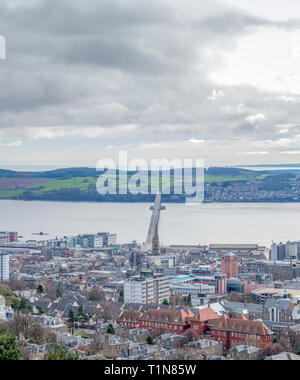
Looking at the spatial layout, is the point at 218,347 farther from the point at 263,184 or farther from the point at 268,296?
the point at 263,184

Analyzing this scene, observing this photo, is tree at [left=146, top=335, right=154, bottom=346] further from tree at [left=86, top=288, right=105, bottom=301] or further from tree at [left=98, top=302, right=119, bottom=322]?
tree at [left=86, top=288, right=105, bottom=301]

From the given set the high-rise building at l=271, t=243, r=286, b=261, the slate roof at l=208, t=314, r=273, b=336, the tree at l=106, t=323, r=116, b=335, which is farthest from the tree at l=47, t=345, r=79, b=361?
the high-rise building at l=271, t=243, r=286, b=261

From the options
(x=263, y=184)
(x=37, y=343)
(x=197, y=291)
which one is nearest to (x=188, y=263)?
(x=197, y=291)

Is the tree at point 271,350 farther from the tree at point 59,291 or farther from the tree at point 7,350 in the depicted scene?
the tree at point 59,291

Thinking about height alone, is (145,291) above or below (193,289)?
above

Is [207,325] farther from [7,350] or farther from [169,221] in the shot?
[169,221]

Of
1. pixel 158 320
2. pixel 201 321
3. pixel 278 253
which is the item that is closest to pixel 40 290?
pixel 158 320
